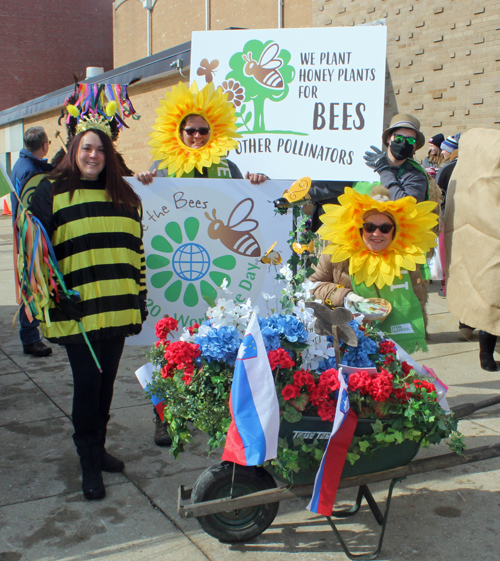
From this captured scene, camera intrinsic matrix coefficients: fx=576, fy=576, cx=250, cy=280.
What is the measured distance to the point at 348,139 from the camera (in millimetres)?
3902

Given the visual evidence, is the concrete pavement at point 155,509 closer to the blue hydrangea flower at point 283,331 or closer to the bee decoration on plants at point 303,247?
the blue hydrangea flower at point 283,331

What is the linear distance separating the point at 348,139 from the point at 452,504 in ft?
7.70

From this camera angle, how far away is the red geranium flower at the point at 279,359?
221cm

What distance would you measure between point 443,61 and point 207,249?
7.44 meters

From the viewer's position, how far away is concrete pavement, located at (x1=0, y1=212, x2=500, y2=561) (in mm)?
2395

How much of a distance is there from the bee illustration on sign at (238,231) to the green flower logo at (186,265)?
0.26ft

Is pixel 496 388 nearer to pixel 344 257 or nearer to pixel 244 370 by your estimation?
pixel 344 257

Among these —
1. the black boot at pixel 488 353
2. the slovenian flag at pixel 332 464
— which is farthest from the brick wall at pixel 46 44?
the slovenian flag at pixel 332 464

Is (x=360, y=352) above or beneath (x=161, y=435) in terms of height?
above

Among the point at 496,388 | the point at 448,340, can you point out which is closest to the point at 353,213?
the point at 496,388

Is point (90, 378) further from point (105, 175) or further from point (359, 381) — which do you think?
point (359, 381)

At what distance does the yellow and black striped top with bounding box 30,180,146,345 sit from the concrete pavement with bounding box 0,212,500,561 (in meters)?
Result: 0.79

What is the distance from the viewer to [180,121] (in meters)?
3.38

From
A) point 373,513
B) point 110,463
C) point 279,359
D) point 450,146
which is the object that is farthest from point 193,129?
point 450,146
